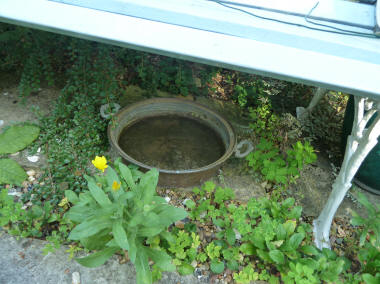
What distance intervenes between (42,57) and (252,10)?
2.10 m

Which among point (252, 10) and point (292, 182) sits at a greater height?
point (252, 10)

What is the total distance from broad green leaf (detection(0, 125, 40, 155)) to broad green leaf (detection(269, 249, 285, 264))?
6.94 ft

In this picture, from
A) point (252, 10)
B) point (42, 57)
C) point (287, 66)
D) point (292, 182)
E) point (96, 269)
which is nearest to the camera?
point (287, 66)

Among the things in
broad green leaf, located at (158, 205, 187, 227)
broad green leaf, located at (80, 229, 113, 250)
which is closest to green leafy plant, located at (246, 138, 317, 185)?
broad green leaf, located at (158, 205, 187, 227)

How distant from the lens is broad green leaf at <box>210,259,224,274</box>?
2182 millimetres

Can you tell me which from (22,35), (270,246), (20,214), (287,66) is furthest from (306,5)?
(22,35)

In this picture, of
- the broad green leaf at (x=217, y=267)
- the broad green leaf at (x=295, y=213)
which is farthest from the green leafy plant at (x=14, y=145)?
the broad green leaf at (x=295, y=213)

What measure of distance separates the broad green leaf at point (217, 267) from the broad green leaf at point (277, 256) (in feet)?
1.07

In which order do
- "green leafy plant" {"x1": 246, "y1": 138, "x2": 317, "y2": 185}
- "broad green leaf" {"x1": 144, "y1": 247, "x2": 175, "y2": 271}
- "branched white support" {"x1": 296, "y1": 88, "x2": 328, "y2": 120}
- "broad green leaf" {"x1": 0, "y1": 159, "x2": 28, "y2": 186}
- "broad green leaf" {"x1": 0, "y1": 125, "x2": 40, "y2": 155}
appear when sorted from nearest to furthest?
"broad green leaf" {"x1": 144, "y1": 247, "x2": 175, "y2": 271} < "broad green leaf" {"x1": 0, "y1": 159, "x2": 28, "y2": 186} < "green leafy plant" {"x1": 246, "y1": 138, "x2": 317, "y2": 185} < "broad green leaf" {"x1": 0, "y1": 125, "x2": 40, "y2": 155} < "branched white support" {"x1": 296, "y1": 88, "x2": 328, "y2": 120}

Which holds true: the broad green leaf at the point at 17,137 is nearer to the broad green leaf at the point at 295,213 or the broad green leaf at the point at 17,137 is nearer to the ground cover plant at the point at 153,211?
the ground cover plant at the point at 153,211

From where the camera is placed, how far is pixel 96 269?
213cm

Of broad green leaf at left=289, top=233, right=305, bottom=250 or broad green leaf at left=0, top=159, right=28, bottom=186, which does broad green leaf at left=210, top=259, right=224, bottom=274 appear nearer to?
broad green leaf at left=289, top=233, right=305, bottom=250

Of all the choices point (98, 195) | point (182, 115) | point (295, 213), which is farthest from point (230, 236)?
point (182, 115)

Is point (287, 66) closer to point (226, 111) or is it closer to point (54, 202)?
point (54, 202)
